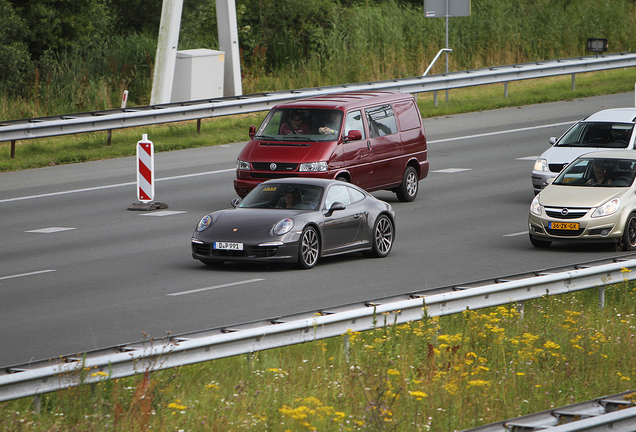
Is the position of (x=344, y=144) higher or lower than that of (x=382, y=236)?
higher

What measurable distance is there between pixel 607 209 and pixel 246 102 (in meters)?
13.6

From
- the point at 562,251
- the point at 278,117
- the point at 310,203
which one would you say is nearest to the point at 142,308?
the point at 310,203

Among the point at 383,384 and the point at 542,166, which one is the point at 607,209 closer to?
the point at 542,166

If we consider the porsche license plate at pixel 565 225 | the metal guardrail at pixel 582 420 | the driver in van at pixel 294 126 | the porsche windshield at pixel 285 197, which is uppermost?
the driver in van at pixel 294 126

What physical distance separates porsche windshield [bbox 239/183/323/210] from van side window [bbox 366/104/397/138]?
477 cm

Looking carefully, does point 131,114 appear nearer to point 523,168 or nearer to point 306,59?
point 523,168

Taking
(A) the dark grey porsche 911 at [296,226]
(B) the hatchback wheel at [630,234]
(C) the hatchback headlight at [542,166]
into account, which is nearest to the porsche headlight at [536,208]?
(B) the hatchback wheel at [630,234]

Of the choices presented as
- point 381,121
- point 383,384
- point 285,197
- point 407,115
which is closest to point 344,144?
point 381,121

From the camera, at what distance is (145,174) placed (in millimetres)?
19734

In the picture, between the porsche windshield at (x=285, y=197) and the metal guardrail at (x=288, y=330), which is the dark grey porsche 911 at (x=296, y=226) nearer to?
the porsche windshield at (x=285, y=197)

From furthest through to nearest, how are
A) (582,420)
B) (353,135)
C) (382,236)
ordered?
(353,135), (382,236), (582,420)

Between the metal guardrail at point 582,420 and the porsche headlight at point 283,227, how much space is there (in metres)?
7.52

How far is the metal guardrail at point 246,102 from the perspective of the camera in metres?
24.2

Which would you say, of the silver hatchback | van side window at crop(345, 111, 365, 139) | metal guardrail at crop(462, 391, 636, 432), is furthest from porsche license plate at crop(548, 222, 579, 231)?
metal guardrail at crop(462, 391, 636, 432)
